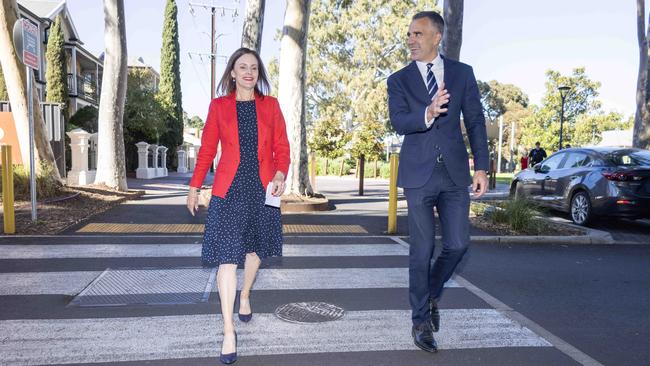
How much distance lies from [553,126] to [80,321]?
45956 mm

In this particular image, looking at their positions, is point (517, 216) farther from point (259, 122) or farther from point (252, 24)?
point (252, 24)

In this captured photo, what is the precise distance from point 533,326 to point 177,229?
5.72m

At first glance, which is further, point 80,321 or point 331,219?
point 331,219

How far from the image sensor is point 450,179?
10.8ft

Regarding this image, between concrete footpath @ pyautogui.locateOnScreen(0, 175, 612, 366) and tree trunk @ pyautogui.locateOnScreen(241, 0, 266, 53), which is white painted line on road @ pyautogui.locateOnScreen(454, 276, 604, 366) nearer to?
concrete footpath @ pyautogui.locateOnScreen(0, 175, 612, 366)

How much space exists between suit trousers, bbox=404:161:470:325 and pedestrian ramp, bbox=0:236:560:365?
40 centimetres

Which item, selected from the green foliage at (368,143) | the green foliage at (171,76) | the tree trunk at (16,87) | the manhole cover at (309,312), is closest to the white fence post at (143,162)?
the green foliage at (171,76)

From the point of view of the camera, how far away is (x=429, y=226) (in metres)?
3.31

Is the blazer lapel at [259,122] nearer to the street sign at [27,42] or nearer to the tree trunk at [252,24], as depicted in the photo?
→ the street sign at [27,42]

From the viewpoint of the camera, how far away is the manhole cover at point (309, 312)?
3.86 m

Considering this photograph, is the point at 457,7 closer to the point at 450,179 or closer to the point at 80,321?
the point at 450,179

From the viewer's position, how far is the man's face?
3.29 meters

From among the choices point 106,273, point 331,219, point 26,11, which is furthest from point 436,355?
point 26,11

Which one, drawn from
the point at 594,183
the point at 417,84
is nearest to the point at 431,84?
the point at 417,84
